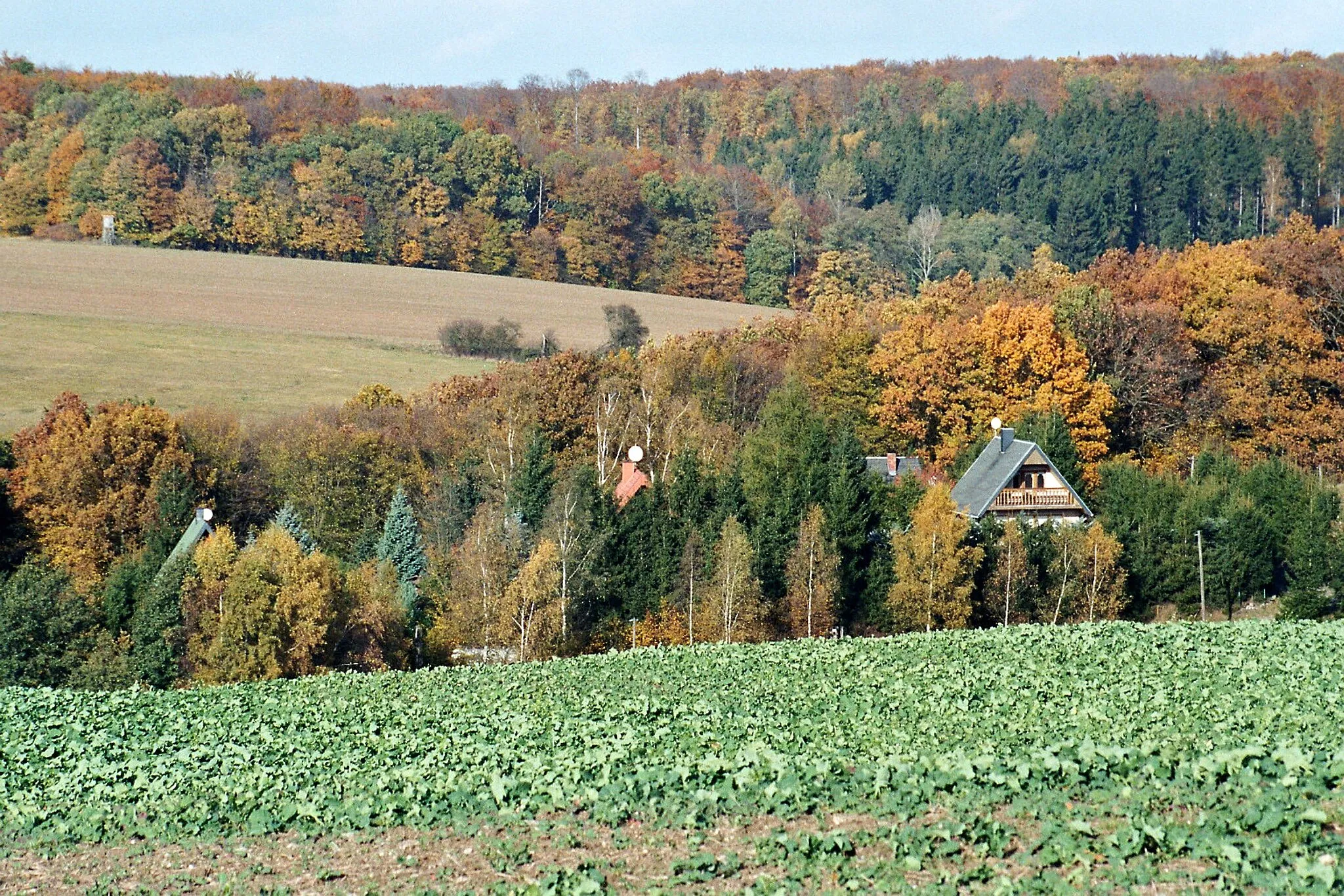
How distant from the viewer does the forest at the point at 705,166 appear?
102 meters

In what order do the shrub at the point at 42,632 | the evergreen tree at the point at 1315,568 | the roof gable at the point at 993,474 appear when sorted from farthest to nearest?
the roof gable at the point at 993,474 < the evergreen tree at the point at 1315,568 < the shrub at the point at 42,632

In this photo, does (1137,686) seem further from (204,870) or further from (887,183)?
(887,183)

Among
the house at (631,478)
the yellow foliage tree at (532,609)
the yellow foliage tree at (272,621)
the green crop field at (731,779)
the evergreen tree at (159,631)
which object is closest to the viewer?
the green crop field at (731,779)

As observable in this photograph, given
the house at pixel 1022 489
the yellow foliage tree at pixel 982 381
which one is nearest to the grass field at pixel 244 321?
the yellow foliage tree at pixel 982 381

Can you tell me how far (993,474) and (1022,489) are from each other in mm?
1174

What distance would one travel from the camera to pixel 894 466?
2345 inches

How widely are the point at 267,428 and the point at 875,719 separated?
46.2 meters

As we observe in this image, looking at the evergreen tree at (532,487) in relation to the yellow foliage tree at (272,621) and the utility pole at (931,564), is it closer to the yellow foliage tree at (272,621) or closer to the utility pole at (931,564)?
the yellow foliage tree at (272,621)

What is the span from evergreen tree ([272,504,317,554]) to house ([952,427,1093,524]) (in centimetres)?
2270

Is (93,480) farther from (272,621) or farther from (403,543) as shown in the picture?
(272,621)

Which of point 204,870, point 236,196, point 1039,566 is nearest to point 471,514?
point 1039,566

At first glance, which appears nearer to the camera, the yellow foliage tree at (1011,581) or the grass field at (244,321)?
the yellow foliage tree at (1011,581)

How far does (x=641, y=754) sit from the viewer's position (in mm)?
20016

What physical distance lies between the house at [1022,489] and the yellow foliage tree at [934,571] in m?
5.70
